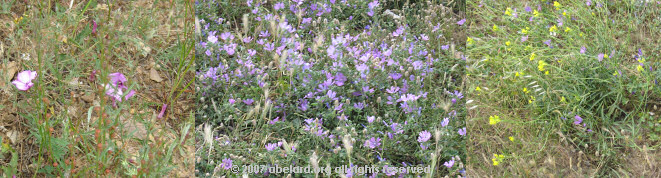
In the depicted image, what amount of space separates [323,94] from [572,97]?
127 cm

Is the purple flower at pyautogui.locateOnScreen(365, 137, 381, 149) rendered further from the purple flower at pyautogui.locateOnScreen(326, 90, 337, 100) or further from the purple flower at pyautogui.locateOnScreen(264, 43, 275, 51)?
the purple flower at pyautogui.locateOnScreen(264, 43, 275, 51)

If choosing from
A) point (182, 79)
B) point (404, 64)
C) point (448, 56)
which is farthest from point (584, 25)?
point (182, 79)

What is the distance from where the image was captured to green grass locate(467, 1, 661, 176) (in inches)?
104

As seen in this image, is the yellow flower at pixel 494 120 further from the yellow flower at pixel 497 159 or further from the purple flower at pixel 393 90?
the purple flower at pixel 393 90

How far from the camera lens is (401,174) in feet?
7.13

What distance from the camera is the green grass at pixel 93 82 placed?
2105 millimetres

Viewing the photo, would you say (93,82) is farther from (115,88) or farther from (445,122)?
(445,122)

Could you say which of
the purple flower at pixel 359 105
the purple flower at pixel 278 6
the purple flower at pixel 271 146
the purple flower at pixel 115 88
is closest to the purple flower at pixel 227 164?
the purple flower at pixel 271 146

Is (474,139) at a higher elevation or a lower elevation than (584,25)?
lower

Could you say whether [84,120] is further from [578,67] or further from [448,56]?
[578,67]

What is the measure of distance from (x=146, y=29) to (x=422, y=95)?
1.41m

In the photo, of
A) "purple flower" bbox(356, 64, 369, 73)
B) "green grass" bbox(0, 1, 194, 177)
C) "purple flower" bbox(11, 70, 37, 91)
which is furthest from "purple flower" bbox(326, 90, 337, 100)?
"purple flower" bbox(11, 70, 37, 91)

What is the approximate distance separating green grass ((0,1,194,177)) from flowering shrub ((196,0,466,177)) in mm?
152

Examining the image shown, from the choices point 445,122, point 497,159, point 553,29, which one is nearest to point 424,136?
point 445,122
